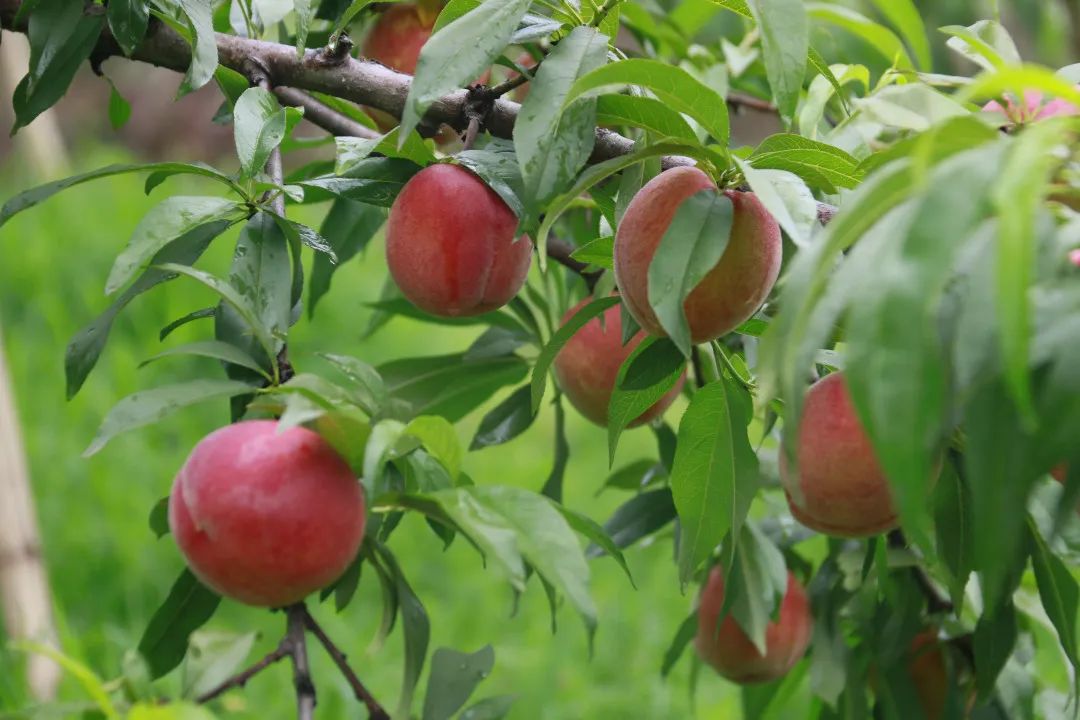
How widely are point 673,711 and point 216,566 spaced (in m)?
1.21

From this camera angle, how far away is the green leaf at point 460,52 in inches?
19.3

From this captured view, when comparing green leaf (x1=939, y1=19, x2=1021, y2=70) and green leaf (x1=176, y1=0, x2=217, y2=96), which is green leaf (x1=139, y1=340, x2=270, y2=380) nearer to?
green leaf (x1=176, y1=0, x2=217, y2=96)

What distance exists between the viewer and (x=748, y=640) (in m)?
0.89

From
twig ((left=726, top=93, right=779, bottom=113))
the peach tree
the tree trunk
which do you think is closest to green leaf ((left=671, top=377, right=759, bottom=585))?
the peach tree

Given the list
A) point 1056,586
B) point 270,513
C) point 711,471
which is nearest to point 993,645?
point 1056,586

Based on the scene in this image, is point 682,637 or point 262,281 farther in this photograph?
point 682,637

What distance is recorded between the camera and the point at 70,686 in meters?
1.37

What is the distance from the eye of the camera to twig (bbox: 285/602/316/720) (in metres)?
0.50

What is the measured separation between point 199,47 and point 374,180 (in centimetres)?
10

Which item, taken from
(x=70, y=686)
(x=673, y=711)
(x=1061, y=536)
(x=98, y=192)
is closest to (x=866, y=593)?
(x=1061, y=536)

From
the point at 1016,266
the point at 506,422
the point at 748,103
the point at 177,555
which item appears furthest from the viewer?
the point at 177,555

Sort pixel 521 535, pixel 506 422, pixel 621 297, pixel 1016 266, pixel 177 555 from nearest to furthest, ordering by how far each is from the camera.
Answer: pixel 1016 266
pixel 521 535
pixel 621 297
pixel 506 422
pixel 177 555

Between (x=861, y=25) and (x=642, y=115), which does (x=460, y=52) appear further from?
(x=861, y=25)

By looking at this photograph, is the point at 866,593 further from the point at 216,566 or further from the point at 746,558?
the point at 216,566
